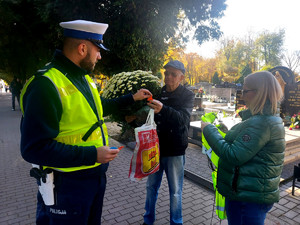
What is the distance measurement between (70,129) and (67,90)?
291 mm

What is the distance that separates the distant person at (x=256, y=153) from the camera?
1707mm

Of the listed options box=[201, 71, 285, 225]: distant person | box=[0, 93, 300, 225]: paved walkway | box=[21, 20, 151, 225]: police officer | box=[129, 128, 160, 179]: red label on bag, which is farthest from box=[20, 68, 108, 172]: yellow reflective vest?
box=[0, 93, 300, 225]: paved walkway

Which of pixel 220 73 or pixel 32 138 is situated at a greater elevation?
pixel 220 73

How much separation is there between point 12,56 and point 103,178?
1463cm

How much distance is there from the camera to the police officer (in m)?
1.40

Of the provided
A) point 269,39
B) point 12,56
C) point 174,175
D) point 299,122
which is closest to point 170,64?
point 174,175

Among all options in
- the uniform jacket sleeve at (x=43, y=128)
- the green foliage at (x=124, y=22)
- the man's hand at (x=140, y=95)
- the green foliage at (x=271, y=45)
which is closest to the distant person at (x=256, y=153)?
the man's hand at (x=140, y=95)

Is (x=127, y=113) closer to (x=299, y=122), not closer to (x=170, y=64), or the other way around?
(x=170, y=64)

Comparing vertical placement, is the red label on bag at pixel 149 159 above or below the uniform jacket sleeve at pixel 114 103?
below

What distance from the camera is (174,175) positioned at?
278 cm

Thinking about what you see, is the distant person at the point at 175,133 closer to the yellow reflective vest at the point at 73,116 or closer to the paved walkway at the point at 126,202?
the paved walkway at the point at 126,202

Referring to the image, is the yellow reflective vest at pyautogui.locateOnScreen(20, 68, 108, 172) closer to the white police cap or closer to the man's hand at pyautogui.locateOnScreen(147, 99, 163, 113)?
the white police cap

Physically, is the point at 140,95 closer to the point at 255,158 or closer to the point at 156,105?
the point at 156,105

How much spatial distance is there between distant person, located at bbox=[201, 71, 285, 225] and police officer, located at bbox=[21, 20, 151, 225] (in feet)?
3.38
